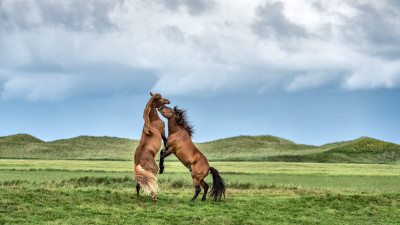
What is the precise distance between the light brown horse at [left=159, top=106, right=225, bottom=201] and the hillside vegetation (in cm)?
5671

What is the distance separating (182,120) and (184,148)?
1052 millimetres

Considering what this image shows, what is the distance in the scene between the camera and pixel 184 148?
1418cm

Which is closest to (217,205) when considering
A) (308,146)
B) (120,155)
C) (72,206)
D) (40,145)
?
(72,206)

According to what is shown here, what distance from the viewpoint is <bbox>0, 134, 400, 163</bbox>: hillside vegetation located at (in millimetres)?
72938

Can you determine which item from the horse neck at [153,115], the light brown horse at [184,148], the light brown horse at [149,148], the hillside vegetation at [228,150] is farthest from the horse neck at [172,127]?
the hillside vegetation at [228,150]

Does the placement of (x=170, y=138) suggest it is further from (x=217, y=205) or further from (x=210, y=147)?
(x=210, y=147)

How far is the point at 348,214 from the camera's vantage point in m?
13.6

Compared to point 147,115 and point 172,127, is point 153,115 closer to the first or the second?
point 147,115

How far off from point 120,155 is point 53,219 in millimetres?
66667

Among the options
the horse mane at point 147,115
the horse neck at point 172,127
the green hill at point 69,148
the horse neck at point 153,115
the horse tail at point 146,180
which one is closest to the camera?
the horse tail at point 146,180

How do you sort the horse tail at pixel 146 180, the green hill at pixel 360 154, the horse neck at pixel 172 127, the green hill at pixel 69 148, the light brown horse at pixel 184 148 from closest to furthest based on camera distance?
the horse tail at pixel 146 180, the light brown horse at pixel 184 148, the horse neck at pixel 172 127, the green hill at pixel 360 154, the green hill at pixel 69 148

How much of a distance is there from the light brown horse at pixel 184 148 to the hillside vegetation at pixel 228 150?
56711mm

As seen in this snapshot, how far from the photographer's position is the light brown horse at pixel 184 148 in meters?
14.1

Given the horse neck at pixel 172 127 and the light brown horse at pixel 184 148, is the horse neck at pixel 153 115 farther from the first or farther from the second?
the horse neck at pixel 172 127
